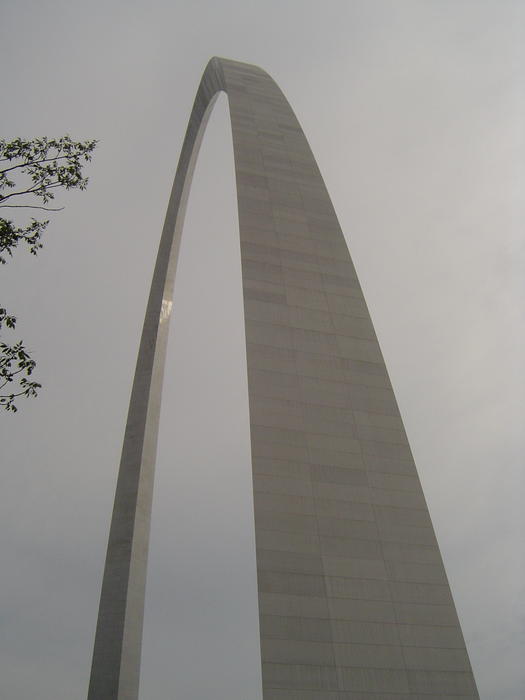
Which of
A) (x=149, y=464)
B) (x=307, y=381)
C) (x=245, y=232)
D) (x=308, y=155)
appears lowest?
(x=307, y=381)

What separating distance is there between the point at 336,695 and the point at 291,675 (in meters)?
0.96

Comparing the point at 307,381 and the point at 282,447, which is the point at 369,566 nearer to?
the point at 282,447

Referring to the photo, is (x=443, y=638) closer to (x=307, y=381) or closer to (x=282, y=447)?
(x=282, y=447)

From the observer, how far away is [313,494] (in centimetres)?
1384

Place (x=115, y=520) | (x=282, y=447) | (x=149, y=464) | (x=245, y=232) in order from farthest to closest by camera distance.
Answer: (x=149, y=464) → (x=115, y=520) → (x=245, y=232) → (x=282, y=447)

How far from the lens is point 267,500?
13.3 m

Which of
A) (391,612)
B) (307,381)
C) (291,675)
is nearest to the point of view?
(291,675)

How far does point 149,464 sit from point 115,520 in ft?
8.49

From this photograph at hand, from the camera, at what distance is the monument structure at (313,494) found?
12.0 m

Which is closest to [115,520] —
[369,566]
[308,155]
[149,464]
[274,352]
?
[149,464]

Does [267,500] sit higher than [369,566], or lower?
higher

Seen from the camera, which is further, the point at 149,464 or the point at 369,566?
the point at 149,464

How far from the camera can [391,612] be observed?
12758mm

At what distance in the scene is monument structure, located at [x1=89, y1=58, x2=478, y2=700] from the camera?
12.0 meters
